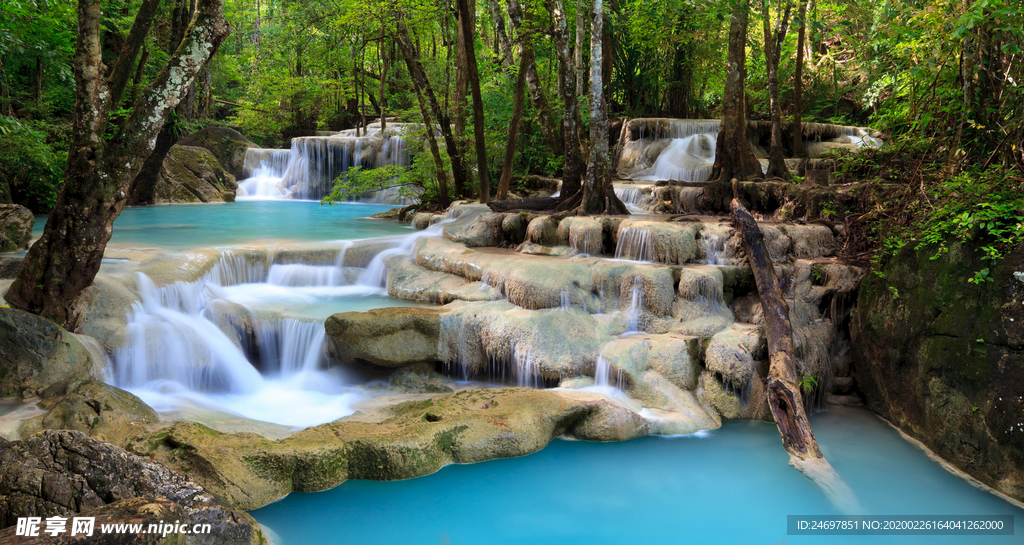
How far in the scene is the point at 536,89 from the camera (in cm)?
1166

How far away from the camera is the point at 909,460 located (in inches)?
196

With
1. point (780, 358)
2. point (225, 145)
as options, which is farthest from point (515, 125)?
point (225, 145)

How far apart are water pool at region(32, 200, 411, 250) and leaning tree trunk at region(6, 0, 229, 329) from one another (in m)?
2.92

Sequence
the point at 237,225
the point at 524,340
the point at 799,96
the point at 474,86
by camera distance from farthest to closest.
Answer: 1. the point at 237,225
2. the point at 799,96
3. the point at 474,86
4. the point at 524,340

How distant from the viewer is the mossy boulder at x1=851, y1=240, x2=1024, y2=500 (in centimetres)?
442

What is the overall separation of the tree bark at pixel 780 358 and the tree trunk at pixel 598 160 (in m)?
2.50

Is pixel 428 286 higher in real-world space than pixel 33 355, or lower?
higher

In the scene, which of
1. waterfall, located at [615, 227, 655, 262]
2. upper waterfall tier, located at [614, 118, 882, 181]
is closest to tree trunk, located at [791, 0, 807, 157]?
upper waterfall tier, located at [614, 118, 882, 181]

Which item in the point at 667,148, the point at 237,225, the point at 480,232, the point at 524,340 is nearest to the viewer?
the point at 524,340

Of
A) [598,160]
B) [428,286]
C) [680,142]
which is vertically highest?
[680,142]

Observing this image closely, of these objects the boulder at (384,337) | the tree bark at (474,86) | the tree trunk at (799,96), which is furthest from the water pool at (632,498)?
the tree trunk at (799,96)

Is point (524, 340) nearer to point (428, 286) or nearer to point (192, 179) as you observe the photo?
point (428, 286)

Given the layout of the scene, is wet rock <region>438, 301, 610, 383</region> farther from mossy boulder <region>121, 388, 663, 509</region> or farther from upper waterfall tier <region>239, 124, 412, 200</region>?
upper waterfall tier <region>239, 124, 412, 200</region>

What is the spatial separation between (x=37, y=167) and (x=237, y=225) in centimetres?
394
